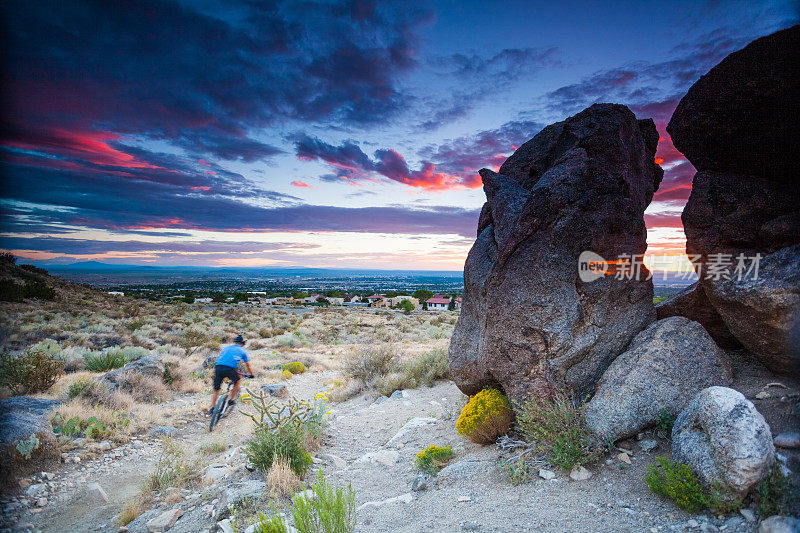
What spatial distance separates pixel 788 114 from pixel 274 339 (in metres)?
23.4

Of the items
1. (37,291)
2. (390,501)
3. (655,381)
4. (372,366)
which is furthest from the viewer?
(37,291)

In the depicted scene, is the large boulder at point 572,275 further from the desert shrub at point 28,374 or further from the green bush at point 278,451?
the desert shrub at point 28,374

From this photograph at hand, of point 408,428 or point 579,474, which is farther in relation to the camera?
point 408,428

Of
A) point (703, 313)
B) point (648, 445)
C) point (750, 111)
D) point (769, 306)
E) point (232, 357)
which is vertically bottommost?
A: point (232, 357)

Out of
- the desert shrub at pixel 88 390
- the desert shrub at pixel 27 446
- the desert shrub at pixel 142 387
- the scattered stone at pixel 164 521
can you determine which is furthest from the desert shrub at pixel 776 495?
the desert shrub at pixel 142 387

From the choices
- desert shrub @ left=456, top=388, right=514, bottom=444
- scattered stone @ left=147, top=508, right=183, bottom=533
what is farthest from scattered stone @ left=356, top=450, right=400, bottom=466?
scattered stone @ left=147, top=508, right=183, bottom=533

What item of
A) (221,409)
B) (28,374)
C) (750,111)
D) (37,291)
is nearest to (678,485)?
(750,111)

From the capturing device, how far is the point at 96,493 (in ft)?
20.1

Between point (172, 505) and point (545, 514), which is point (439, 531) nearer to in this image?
point (545, 514)

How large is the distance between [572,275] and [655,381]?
1894mm

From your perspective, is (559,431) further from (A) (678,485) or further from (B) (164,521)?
(B) (164,521)

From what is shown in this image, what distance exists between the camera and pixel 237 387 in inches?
399

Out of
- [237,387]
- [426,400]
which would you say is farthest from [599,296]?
[237,387]

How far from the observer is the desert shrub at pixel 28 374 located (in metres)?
9.48
